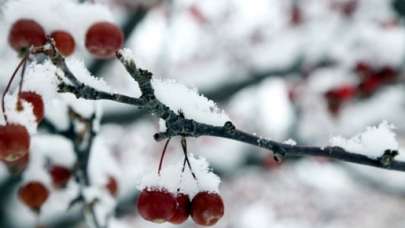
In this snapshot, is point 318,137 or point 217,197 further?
point 318,137

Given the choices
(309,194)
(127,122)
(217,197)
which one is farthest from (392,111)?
(309,194)

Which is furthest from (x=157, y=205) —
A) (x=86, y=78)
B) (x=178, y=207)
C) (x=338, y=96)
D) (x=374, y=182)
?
(x=374, y=182)

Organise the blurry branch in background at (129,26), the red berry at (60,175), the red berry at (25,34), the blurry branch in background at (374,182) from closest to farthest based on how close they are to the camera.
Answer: the red berry at (25,34) → the red berry at (60,175) → the blurry branch in background at (129,26) → the blurry branch in background at (374,182)

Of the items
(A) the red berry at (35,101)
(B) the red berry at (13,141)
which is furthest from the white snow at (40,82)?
(B) the red berry at (13,141)

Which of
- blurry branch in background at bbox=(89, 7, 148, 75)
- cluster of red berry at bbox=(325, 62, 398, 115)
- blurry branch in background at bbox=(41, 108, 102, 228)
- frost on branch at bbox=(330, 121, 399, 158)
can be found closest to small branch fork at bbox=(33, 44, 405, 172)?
frost on branch at bbox=(330, 121, 399, 158)

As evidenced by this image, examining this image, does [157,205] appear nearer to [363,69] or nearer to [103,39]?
[103,39]

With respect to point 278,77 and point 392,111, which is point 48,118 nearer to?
point 278,77

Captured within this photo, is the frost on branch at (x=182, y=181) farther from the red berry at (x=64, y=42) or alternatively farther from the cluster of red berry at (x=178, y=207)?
the red berry at (x=64, y=42)
